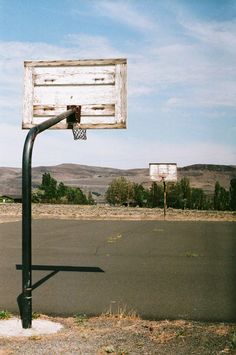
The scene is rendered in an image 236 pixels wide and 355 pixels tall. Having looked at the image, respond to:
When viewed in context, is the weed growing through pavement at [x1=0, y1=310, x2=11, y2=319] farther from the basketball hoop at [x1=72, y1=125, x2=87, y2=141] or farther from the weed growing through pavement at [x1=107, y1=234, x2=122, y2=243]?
the weed growing through pavement at [x1=107, y1=234, x2=122, y2=243]

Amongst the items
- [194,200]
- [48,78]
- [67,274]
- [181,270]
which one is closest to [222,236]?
[181,270]

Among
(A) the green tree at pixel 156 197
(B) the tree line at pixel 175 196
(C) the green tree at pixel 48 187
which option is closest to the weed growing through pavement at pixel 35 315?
(B) the tree line at pixel 175 196

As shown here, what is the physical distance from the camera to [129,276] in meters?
8.23

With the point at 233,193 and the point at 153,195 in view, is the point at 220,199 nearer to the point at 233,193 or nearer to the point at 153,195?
the point at 233,193

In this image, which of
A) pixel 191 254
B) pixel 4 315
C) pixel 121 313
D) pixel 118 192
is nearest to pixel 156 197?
pixel 118 192

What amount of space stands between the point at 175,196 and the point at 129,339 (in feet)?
323

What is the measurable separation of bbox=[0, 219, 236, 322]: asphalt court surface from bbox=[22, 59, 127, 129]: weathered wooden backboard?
2.79 m

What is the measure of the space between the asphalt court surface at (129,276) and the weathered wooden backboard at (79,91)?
2.79 m

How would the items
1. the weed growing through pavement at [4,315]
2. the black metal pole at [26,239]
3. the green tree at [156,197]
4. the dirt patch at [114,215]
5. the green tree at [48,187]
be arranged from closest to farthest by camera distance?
the black metal pole at [26,239], the weed growing through pavement at [4,315], the dirt patch at [114,215], the green tree at [48,187], the green tree at [156,197]

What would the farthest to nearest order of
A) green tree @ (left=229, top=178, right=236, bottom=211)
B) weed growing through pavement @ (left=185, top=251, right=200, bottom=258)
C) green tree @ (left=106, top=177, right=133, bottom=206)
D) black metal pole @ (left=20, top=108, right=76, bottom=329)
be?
green tree @ (left=106, top=177, right=133, bottom=206) < green tree @ (left=229, top=178, right=236, bottom=211) < weed growing through pavement @ (left=185, top=251, right=200, bottom=258) < black metal pole @ (left=20, top=108, right=76, bottom=329)

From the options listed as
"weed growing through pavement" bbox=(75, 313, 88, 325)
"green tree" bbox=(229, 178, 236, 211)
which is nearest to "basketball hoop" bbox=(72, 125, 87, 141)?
"weed growing through pavement" bbox=(75, 313, 88, 325)

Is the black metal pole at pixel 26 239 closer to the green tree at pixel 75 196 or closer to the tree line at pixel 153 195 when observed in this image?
the tree line at pixel 153 195

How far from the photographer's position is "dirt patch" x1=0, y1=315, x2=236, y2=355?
14.1ft

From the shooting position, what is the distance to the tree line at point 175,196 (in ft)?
323
